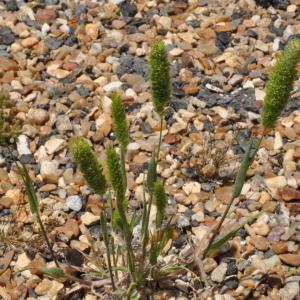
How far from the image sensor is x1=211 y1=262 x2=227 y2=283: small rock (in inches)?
99.7

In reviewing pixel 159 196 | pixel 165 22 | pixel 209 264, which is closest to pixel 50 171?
pixel 209 264

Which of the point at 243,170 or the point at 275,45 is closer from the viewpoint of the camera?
the point at 243,170

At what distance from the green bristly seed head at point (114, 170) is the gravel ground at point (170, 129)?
89cm

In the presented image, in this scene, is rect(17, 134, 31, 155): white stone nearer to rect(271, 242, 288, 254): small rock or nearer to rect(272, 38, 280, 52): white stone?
rect(271, 242, 288, 254): small rock

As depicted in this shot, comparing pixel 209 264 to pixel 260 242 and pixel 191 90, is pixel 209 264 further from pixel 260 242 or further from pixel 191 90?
pixel 191 90

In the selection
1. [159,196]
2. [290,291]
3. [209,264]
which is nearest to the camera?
[159,196]

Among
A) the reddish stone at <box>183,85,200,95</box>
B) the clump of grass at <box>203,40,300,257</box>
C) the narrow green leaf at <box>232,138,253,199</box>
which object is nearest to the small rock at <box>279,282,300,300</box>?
the narrow green leaf at <box>232,138,253,199</box>

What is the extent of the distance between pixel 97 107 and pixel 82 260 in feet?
3.34

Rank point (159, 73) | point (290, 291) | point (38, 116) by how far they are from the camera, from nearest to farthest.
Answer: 1. point (159, 73)
2. point (290, 291)
3. point (38, 116)

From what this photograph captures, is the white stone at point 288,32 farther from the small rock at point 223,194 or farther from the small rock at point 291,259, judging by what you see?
the small rock at point 291,259

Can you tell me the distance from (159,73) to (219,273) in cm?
107

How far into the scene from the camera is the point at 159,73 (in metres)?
1.90

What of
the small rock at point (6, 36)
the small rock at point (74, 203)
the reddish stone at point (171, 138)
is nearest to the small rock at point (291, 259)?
the reddish stone at point (171, 138)

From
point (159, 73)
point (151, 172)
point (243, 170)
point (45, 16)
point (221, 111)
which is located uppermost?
point (159, 73)
